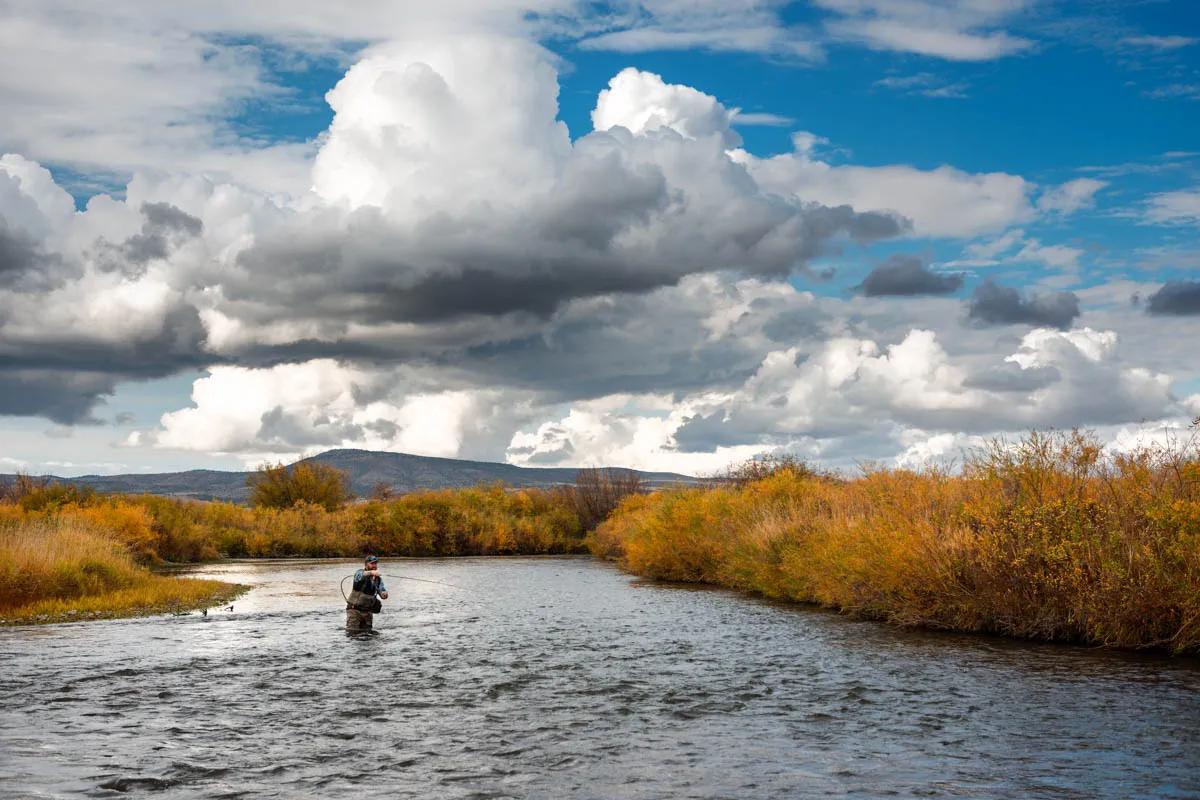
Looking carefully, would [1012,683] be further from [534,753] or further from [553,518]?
[553,518]

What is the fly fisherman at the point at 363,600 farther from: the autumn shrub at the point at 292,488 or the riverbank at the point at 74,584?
the autumn shrub at the point at 292,488

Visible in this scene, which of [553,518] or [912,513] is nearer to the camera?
[912,513]

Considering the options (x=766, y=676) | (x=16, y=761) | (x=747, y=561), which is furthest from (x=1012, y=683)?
(x=747, y=561)

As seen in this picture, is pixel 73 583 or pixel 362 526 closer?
pixel 73 583

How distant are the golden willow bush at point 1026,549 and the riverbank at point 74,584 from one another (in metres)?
19.7

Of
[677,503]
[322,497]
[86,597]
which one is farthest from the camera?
[322,497]

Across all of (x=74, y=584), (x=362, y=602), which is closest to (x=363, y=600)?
(x=362, y=602)

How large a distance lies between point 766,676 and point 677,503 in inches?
1122

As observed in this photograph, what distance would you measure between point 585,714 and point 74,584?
22.4m

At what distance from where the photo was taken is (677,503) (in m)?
48.3

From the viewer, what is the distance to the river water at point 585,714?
12352 millimetres

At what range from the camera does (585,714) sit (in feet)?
53.7

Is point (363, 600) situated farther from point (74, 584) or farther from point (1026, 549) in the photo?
point (1026, 549)

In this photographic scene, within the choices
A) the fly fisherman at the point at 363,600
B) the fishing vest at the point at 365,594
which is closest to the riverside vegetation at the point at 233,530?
the fly fisherman at the point at 363,600
